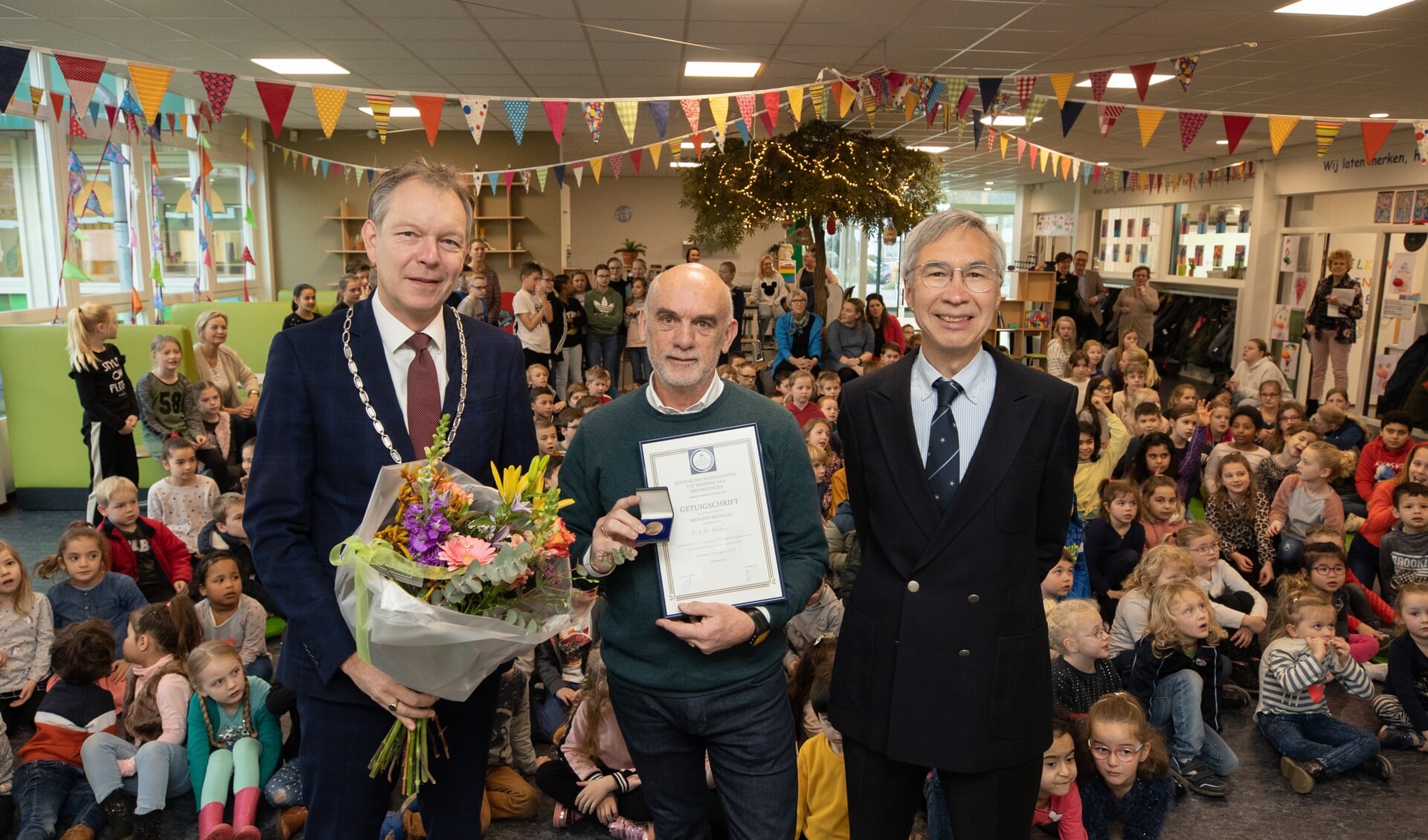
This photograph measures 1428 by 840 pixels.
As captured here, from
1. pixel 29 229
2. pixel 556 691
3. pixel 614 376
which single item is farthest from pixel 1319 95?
pixel 29 229

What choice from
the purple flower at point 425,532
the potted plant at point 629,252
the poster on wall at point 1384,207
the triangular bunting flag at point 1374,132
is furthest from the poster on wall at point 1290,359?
the purple flower at point 425,532

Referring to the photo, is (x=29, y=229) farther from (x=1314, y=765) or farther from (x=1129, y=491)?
(x=1314, y=765)

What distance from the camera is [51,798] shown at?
9.98 feet

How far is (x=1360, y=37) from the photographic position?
648 cm

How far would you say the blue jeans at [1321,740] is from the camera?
351 centimetres

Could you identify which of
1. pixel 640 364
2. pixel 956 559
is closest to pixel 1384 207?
pixel 640 364

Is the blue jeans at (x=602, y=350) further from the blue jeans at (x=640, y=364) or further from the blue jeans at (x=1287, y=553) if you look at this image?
the blue jeans at (x=1287, y=553)

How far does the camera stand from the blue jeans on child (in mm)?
3055

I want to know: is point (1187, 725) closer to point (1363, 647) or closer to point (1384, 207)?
point (1363, 647)

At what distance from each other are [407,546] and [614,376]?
31.0 feet

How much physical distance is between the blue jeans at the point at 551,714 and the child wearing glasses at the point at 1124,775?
1790 millimetres

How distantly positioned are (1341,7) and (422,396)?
6303 mm

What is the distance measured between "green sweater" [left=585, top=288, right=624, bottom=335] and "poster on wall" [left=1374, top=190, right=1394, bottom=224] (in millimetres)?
8689

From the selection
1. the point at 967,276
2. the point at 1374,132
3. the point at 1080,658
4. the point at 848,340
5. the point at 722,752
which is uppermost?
the point at 1374,132
